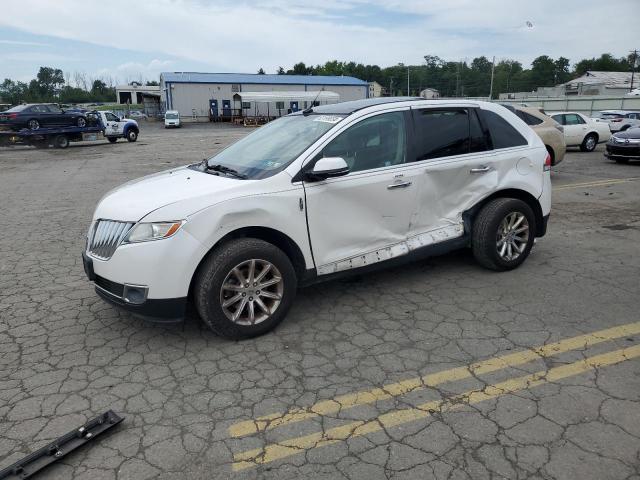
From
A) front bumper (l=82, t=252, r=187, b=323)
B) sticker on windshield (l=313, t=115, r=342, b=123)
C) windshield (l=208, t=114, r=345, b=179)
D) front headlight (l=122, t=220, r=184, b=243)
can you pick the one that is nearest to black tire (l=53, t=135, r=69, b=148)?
windshield (l=208, t=114, r=345, b=179)

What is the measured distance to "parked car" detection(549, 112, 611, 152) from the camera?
17.9m

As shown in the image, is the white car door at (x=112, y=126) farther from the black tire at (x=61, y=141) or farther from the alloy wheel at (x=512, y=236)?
the alloy wheel at (x=512, y=236)

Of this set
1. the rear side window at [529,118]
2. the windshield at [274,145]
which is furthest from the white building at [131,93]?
the windshield at [274,145]

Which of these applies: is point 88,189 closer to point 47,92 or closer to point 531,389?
point 531,389

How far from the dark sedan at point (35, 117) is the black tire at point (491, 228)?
77.2 feet

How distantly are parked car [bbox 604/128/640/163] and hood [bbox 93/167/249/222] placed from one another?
46.5 feet

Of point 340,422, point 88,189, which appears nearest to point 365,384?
point 340,422

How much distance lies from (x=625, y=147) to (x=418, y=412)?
14512mm

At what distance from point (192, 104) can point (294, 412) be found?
60.1 metres

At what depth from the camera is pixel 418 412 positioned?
296 centimetres

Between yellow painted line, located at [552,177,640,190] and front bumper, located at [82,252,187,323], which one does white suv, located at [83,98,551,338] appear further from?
yellow painted line, located at [552,177,640,190]

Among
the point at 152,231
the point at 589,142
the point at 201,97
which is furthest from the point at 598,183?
the point at 201,97

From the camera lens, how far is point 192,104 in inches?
2313

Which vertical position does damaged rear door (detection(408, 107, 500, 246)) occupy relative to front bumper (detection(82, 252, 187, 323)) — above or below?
above
